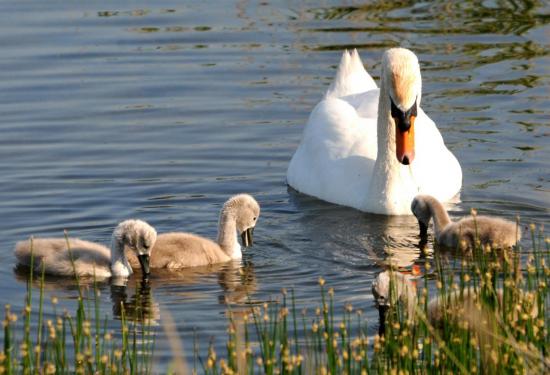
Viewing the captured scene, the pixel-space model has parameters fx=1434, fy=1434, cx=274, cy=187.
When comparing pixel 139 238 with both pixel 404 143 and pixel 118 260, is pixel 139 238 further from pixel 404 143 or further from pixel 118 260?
pixel 404 143

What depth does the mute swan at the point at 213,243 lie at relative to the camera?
10.9 metres

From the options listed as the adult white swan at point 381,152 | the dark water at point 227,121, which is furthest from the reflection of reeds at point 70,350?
the adult white swan at point 381,152

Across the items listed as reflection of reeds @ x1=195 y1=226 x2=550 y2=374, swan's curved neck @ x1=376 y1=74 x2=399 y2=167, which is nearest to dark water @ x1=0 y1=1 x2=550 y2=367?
swan's curved neck @ x1=376 y1=74 x2=399 y2=167

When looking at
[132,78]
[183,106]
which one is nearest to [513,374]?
[183,106]

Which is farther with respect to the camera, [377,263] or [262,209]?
[262,209]

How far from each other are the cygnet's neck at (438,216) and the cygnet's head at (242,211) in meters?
1.46

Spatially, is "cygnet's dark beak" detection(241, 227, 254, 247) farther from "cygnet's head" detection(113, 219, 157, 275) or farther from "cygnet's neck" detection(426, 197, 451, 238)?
"cygnet's neck" detection(426, 197, 451, 238)

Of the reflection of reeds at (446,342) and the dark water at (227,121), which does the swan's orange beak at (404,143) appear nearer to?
the dark water at (227,121)

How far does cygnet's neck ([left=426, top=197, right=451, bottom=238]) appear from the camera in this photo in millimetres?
11516

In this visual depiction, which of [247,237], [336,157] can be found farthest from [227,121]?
[247,237]

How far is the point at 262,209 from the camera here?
1284cm

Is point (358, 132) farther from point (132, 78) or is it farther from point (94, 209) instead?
point (132, 78)

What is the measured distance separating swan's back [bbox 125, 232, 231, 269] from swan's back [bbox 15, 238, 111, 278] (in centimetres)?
28

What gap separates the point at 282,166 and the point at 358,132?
1.00 m
